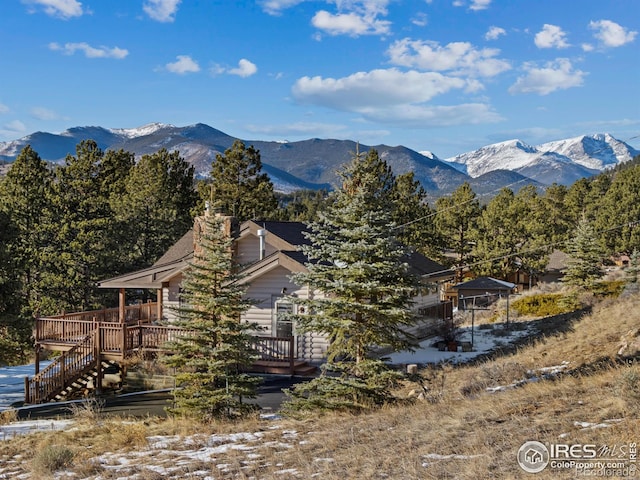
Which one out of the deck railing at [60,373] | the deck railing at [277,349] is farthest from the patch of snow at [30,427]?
the deck railing at [277,349]

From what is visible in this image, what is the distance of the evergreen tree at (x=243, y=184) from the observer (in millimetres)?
45500

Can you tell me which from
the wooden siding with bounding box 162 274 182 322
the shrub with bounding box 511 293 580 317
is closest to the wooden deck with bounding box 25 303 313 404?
the wooden siding with bounding box 162 274 182 322

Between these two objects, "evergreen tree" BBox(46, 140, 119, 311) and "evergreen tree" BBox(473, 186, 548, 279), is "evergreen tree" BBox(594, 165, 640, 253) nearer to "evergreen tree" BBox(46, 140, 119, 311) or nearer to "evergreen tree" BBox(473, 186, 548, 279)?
"evergreen tree" BBox(473, 186, 548, 279)

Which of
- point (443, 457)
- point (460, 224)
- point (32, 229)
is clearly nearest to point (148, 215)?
point (32, 229)

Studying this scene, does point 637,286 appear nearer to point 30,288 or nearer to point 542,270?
point 542,270

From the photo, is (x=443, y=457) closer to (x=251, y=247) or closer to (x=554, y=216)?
(x=251, y=247)

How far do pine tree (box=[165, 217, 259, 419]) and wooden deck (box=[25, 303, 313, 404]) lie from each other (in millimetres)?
5447

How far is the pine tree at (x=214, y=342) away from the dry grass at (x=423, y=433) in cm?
63

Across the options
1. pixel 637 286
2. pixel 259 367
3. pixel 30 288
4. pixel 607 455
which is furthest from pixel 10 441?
pixel 637 286

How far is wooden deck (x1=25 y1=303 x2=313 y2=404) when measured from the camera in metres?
19.6

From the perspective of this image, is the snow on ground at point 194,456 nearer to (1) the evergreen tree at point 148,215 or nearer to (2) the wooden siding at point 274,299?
(2) the wooden siding at point 274,299

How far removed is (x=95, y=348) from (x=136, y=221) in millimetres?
16565

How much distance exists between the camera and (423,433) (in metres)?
9.75

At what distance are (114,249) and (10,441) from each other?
19602mm
